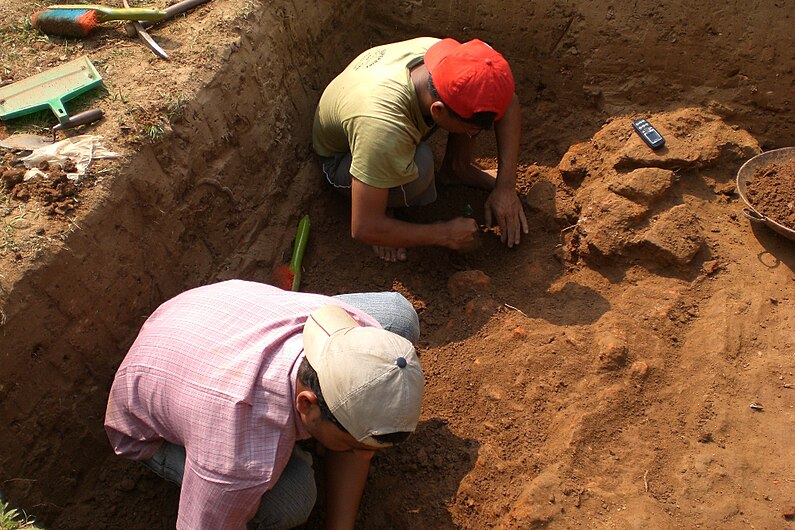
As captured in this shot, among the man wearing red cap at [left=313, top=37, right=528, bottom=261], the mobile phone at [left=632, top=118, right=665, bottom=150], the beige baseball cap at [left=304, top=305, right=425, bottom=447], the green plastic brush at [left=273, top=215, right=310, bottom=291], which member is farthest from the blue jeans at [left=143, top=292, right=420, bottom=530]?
the mobile phone at [left=632, top=118, right=665, bottom=150]

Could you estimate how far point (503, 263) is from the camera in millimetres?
3355

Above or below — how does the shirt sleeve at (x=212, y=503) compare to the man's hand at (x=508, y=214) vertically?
above

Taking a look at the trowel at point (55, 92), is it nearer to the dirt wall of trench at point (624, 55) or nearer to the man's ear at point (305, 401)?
the man's ear at point (305, 401)

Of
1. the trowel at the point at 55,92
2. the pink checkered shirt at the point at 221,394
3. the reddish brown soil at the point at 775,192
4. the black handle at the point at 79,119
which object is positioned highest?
the trowel at the point at 55,92

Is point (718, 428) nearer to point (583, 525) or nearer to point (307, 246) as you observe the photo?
point (583, 525)

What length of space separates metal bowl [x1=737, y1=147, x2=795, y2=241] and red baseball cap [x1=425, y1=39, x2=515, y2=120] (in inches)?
48.4

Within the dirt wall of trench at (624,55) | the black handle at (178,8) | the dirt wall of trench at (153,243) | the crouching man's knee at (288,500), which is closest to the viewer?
the crouching man's knee at (288,500)

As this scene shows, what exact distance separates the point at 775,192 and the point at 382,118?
1.82 metres

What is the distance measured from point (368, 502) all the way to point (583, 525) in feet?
2.53

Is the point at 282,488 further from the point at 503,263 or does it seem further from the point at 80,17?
the point at 80,17

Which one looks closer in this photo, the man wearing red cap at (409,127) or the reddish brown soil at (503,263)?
the reddish brown soil at (503,263)

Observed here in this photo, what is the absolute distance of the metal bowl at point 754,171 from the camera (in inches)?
115

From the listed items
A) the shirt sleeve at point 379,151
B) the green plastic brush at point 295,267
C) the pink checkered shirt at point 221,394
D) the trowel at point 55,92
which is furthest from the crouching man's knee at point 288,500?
the trowel at point 55,92

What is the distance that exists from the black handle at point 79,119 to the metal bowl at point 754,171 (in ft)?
9.09
